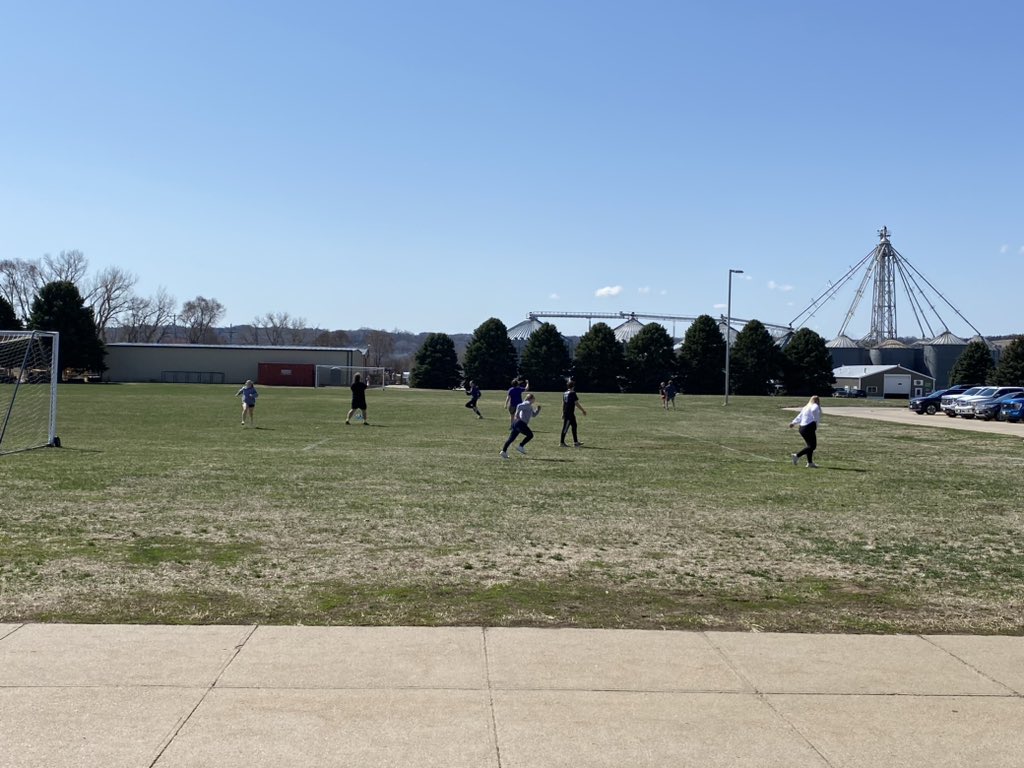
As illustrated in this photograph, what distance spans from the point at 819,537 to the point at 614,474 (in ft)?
22.9

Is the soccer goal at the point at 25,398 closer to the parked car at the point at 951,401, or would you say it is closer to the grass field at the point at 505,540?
the grass field at the point at 505,540

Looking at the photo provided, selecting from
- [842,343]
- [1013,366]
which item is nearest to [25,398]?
[1013,366]

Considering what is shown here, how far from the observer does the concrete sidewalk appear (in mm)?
4438

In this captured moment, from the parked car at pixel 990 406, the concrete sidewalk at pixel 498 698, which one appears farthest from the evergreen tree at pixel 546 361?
the concrete sidewalk at pixel 498 698

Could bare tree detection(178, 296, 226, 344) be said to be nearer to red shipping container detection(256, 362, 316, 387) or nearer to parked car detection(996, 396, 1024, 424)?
red shipping container detection(256, 362, 316, 387)

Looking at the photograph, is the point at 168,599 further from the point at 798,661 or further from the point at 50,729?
the point at 798,661

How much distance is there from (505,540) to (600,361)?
3628 inches

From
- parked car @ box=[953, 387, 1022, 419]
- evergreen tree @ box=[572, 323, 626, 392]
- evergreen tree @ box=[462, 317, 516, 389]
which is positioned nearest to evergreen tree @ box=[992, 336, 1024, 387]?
parked car @ box=[953, 387, 1022, 419]

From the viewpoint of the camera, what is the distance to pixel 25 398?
3938cm

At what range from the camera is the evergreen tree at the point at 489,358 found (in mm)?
103438

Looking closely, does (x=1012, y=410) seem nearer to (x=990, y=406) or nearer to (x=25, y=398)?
(x=990, y=406)

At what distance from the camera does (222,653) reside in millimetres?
5770

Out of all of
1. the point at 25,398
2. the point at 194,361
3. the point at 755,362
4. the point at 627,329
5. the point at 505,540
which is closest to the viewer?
the point at 505,540

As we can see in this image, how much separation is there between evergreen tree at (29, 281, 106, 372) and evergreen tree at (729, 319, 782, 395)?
6276cm
